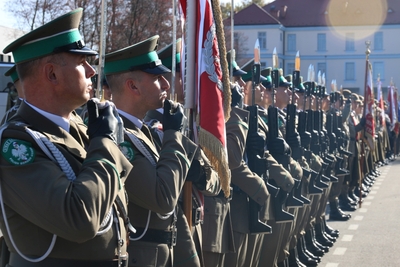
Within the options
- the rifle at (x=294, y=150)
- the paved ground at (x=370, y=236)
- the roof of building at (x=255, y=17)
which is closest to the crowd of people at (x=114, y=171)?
the rifle at (x=294, y=150)

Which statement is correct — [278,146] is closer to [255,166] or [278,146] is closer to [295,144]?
[255,166]

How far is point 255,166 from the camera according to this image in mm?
6195

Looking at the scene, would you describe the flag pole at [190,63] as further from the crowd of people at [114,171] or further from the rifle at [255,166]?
the rifle at [255,166]

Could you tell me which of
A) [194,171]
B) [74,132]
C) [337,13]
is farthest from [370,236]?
[337,13]

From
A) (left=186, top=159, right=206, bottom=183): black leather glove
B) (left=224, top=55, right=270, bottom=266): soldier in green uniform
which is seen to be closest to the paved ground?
(left=224, top=55, right=270, bottom=266): soldier in green uniform

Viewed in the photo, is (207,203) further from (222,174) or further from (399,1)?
(399,1)

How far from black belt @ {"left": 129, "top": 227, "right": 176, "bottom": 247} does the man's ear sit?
3.30 feet

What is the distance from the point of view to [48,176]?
2.82 metres

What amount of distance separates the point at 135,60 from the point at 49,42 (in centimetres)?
113

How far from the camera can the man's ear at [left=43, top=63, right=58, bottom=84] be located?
10.1 feet

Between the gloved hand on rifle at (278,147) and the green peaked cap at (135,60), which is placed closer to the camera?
the green peaked cap at (135,60)

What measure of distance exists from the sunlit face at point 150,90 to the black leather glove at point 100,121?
1152mm

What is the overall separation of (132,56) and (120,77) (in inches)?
5.2

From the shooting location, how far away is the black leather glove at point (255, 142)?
6.14m
